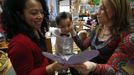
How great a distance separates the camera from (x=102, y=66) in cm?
122

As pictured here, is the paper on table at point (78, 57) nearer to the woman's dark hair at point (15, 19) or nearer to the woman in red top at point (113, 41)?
the woman in red top at point (113, 41)

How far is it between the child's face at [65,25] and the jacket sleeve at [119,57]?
66 cm

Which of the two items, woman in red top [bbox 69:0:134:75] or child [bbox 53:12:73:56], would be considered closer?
woman in red top [bbox 69:0:134:75]

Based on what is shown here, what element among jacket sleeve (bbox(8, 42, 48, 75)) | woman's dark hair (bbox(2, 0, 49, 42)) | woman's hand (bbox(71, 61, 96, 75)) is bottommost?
woman's hand (bbox(71, 61, 96, 75))

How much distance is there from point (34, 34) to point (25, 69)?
22 centimetres

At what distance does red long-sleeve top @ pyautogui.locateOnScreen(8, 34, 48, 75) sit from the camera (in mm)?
1056

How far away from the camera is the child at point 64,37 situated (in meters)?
1.81

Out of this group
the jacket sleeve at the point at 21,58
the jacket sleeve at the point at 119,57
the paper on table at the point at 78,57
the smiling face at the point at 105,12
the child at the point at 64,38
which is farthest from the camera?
the child at the point at 64,38

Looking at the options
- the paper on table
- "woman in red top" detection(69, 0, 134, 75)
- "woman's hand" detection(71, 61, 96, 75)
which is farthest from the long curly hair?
the paper on table

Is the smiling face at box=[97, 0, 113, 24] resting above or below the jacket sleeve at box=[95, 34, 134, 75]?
above

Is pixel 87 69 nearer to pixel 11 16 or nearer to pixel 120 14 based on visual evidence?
pixel 120 14

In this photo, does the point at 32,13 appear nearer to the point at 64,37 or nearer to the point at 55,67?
the point at 55,67

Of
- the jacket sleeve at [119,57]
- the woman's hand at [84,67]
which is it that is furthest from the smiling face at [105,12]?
the woman's hand at [84,67]

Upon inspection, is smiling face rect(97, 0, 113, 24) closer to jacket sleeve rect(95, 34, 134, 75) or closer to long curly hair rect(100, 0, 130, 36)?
long curly hair rect(100, 0, 130, 36)
